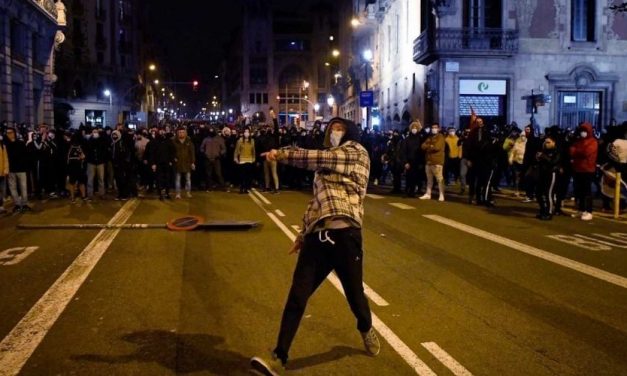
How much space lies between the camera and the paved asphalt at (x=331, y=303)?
18.5 ft

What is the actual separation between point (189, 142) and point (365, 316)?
578 inches

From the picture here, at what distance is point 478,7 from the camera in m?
33.2

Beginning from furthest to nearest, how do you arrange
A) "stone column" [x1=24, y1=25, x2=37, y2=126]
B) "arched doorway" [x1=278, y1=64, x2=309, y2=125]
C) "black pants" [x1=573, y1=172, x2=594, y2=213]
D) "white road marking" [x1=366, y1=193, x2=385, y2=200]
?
"arched doorway" [x1=278, y1=64, x2=309, y2=125] < "stone column" [x1=24, y1=25, x2=37, y2=126] < "white road marking" [x1=366, y1=193, x2=385, y2=200] < "black pants" [x1=573, y1=172, x2=594, y2=213]

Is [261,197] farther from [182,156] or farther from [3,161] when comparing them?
[3,161]

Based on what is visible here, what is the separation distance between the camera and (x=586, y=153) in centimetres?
1450

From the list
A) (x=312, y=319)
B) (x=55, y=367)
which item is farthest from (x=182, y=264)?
(x=55, y=367)

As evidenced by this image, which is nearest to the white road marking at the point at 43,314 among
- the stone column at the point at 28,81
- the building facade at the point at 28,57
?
the building facade at the point at 28,57

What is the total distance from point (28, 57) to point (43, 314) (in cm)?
3556

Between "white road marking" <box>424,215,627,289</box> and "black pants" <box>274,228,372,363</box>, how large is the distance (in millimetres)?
4488

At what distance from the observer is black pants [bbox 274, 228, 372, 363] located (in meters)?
5.30

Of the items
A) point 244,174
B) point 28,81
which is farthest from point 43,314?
point 28,81

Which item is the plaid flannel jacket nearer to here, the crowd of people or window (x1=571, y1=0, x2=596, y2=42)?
the crowd of people

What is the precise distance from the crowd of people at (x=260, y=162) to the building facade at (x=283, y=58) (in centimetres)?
10573

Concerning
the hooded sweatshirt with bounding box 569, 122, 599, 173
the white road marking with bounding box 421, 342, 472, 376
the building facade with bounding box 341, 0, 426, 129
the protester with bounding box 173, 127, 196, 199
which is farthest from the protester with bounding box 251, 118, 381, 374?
the building facade with bounding box 341, 0, 426, 129
